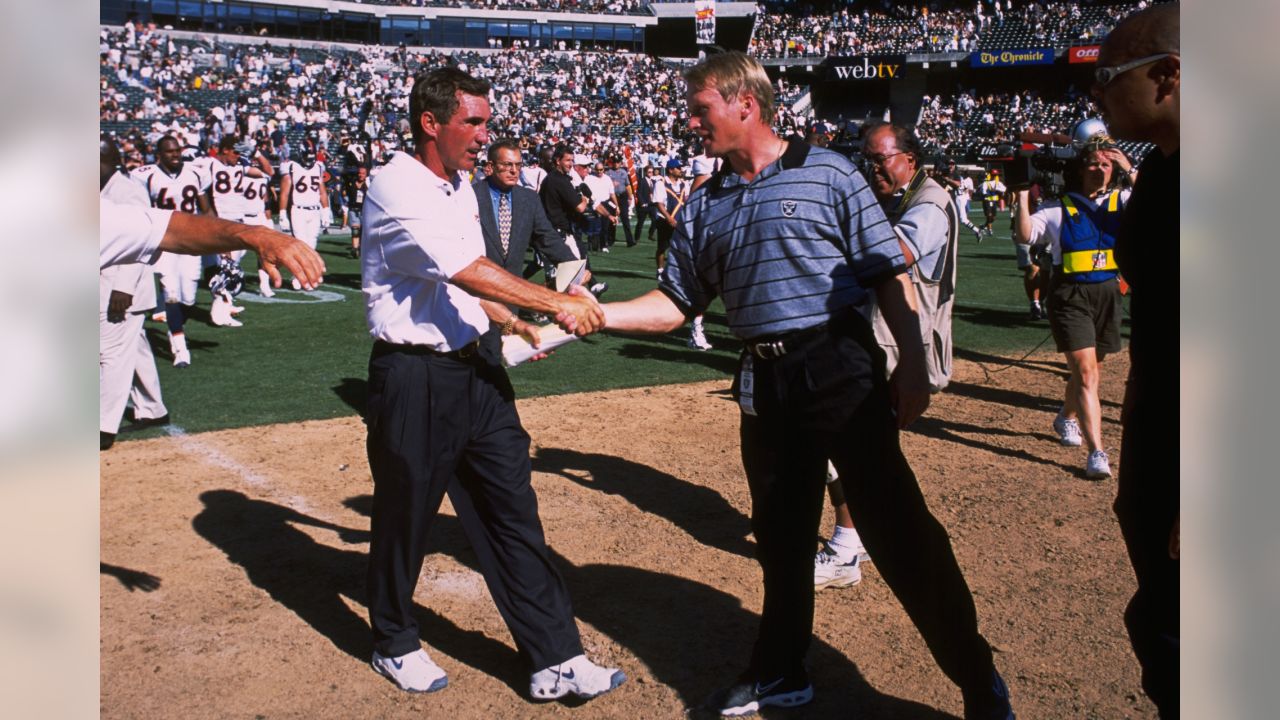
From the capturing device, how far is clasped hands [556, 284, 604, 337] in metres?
3.60

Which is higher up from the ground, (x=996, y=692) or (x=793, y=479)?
(x=793, y=479)

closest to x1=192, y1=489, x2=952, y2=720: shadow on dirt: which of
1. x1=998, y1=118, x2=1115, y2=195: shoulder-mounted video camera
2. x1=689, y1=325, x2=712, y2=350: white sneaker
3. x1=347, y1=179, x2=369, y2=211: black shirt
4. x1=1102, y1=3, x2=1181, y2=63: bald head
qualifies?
x1=1102, y1=3, x2=1181, y2=63: bald head

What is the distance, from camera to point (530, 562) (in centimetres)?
395

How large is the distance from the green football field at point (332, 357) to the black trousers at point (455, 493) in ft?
14.2

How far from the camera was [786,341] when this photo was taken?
342cm

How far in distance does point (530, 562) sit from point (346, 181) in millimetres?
20857

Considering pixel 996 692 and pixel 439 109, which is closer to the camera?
pixel 996 692

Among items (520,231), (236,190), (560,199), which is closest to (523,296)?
(520,231)

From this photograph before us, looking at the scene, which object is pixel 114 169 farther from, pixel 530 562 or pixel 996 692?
pixel 996 692

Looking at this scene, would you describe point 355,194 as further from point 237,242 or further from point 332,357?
point 237,242
